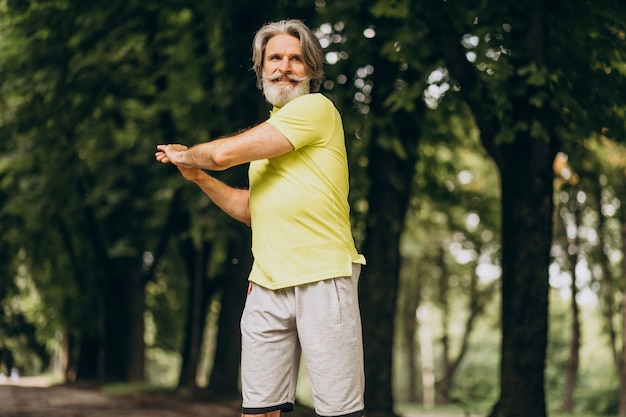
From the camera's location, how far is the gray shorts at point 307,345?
360cm

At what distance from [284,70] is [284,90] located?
73 mm

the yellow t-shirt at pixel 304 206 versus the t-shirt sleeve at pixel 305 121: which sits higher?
the t-shirt sleeve at pixel 305 121

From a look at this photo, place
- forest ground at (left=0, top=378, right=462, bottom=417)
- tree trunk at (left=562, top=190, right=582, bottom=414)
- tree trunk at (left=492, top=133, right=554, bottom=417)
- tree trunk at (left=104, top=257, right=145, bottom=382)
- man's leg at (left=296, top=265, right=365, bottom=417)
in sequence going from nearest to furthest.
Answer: man's leg at (left=296, top=265, right=365, bottom=417), tree trunk at (left=492, top=133, right=554, bottom=417), forest ground at (left=0, top=378, right=462, bottom=417), tree trunk at (left=562, top=190, right=582, bottom=414), tree trunk at (left=104, top=257, right=145, bottom=382)

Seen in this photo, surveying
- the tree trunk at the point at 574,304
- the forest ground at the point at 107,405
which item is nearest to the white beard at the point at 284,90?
the forest ground at the point at 107,405

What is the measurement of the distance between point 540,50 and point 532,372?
312cm

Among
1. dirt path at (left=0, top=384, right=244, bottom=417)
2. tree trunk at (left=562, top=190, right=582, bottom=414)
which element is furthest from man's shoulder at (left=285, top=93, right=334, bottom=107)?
tree trunk at (left=562, top=190, right=582, bottom=414)

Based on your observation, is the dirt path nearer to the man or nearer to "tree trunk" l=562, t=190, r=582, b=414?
the man

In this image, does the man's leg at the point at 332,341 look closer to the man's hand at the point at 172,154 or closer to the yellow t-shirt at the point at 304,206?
the yellow t-shirt at the point at 304,206

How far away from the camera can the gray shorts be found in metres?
3.60

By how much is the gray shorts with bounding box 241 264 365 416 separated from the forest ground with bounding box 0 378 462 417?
843 centimetres

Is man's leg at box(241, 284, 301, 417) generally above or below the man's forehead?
below

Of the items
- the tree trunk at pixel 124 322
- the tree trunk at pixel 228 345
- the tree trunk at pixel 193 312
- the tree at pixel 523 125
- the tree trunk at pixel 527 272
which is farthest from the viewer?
the tree trunk at pixel 124 322

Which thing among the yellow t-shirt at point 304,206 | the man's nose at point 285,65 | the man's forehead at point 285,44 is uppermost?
the man's forehead at point 285,44

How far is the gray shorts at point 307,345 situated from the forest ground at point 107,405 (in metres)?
8.43
